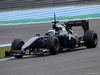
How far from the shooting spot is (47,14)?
3459 centimetres

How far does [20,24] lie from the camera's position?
31188 millimetres

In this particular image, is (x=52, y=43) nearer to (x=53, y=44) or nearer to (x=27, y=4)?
(x=53, y=44)

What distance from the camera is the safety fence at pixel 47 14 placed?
32.3 meters

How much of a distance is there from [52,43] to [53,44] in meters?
0.07

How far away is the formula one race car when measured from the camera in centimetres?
1412

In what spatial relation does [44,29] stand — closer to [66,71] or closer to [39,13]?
[39,13]

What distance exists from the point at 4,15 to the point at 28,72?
26.3 meters

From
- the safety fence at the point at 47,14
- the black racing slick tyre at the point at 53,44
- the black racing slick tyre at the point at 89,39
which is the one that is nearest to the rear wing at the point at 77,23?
the black racing slick tyre at the point at 89,39

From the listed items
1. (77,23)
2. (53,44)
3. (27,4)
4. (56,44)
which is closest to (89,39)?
(77,23)

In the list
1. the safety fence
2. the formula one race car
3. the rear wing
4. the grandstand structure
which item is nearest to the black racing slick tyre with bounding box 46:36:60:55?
the formula one race car

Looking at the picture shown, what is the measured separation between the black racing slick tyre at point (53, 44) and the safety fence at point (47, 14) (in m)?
17.1

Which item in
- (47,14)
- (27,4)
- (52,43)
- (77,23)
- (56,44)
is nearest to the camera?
(52,43)

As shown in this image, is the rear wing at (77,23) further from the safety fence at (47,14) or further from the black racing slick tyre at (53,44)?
the safety fence at (47,14)

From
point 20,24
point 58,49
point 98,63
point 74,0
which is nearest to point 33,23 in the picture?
point 20,24
